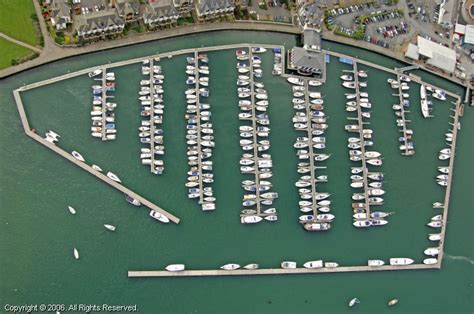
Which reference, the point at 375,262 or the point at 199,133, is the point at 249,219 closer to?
the point at 199,133

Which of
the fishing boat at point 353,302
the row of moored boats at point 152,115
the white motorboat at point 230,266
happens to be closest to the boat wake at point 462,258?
the fishing boat at point 353,302

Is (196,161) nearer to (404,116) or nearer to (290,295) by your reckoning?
(290,295)

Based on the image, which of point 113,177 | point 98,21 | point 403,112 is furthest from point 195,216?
point 403,112

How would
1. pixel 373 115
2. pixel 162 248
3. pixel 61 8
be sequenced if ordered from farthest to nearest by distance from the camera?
pixel 373 115 → pixel 61 8 → pixel 162 248

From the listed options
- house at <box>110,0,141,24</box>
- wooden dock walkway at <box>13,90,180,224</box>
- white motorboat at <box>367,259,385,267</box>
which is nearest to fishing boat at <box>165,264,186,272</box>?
wooden dock walkway at <box>13,90,180,224</box>

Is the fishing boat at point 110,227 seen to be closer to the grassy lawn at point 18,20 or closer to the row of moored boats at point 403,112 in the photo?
the grassy lawn at point 18,20

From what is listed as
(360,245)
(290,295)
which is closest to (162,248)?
(290,295)
